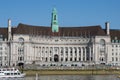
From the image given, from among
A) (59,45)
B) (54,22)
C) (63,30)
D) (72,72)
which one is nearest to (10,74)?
(72,72)

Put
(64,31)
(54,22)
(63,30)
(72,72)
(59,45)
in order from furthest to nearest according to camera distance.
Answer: (54,22), (63,30), (64,31), (59,45), (72,72)

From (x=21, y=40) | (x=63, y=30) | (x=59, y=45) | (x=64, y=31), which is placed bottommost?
(x=59, y=45)

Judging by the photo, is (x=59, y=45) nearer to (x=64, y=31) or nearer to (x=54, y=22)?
(x=64, y=31)

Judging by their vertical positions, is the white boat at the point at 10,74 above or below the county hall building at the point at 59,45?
below

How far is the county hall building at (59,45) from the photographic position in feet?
405

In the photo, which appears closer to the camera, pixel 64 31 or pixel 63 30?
pixel 64 31

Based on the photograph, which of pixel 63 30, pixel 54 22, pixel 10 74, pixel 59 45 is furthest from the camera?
pixel 54 22

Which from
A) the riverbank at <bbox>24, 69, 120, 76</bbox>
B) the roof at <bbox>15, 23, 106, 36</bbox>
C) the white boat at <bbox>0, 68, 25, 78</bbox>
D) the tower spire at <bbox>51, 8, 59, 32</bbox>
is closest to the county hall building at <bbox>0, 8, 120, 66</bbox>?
the roof at <bbox>15, 23, 106, 36</bbox>

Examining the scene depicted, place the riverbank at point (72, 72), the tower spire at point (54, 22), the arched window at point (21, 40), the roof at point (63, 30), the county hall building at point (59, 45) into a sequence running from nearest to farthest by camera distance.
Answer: the riverbank at point (72, 72)
the county hall building at point (59, 45)
the arched window at point (21, 40)
the roof at point (63, 30)
the tower spire at point (54, 22)

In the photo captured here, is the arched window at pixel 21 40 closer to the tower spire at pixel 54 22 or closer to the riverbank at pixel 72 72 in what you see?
the tower spire at pixel 54 22

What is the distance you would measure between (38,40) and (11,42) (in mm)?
8559

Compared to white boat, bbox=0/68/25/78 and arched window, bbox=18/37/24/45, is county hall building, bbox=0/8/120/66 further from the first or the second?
white boat, bbox=0/68/25/78

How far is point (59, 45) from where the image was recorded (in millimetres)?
131250

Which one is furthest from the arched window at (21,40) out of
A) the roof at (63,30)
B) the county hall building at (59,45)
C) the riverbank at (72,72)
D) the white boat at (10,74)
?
the white boat at (10,74)
